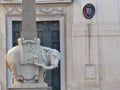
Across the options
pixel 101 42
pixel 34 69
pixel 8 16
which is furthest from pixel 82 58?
pixel 34 69

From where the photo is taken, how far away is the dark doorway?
29.8 metres

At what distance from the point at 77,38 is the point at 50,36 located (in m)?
1.23

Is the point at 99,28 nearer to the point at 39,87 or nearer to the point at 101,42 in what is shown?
the point at 101,42

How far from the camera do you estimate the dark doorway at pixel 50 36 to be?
2975 centimetres

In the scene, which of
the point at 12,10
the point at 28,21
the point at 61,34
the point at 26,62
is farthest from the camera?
the point at 61,34

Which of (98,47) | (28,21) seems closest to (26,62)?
(28,21)

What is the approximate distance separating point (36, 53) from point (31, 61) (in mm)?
242

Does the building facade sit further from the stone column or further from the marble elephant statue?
the marble elephant statue

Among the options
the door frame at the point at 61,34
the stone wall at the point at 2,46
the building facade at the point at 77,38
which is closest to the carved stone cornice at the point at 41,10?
the building facade at the point at 77,38

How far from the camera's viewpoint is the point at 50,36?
2981 cm

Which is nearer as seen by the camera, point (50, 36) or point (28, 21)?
point (28, 21)

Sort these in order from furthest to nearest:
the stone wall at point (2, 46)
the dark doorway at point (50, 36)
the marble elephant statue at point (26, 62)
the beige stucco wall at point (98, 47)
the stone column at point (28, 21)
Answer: the dark doorway at point (50, 36)
the stone wall at point (2, 46)
the beige stucco wall at point (98, 47)
the stone column at point (28, 21)
the marble elephant statue at point (26, 62)

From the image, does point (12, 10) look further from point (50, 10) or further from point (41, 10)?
point (50, 10)

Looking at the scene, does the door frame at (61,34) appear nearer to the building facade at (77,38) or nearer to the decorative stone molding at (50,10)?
the building facade at (77,38)
